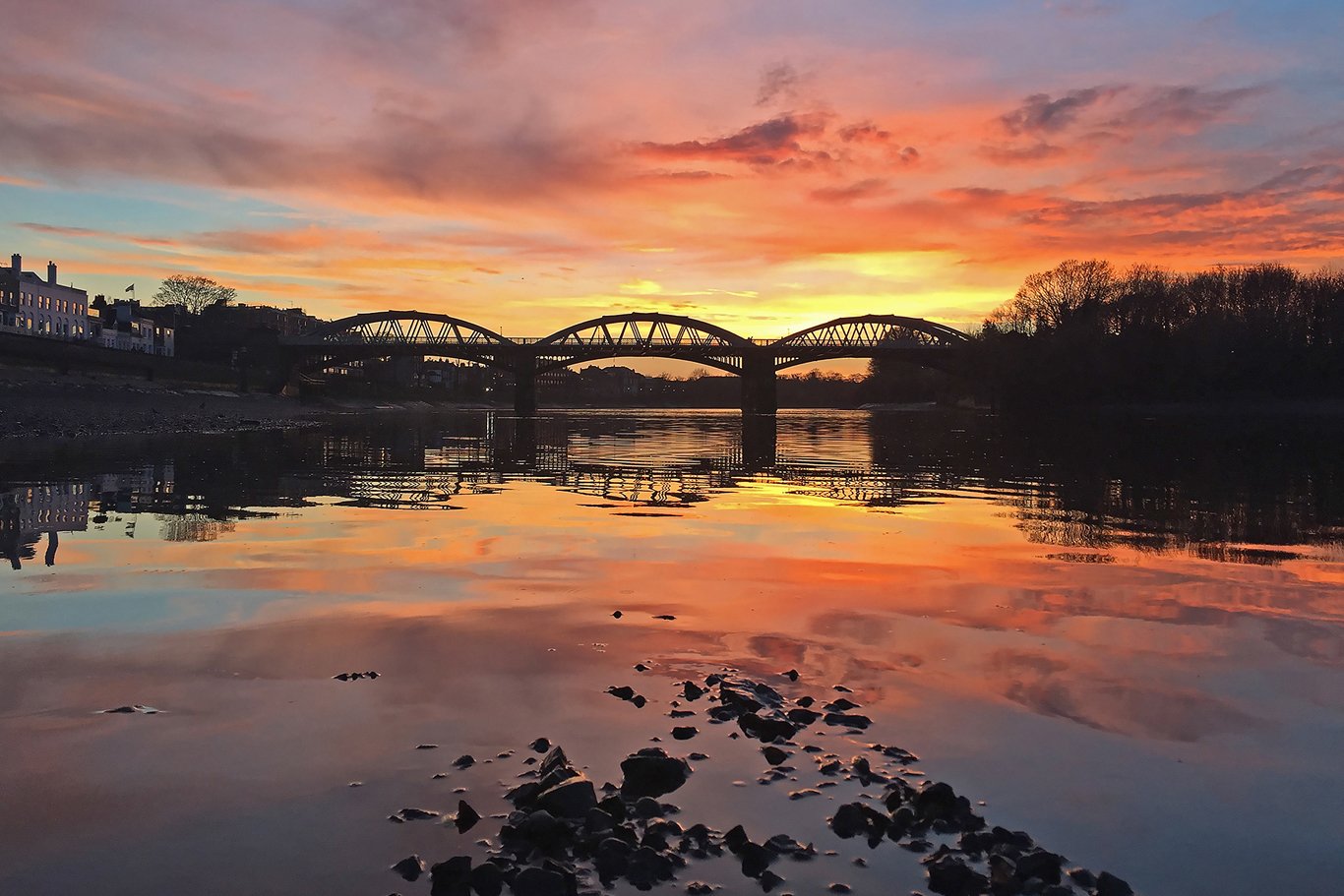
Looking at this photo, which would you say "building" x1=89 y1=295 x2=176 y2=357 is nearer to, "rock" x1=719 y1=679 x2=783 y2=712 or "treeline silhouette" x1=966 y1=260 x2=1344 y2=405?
"treeline silhouette" x1=966 y1=260 x2=1344 y2=405

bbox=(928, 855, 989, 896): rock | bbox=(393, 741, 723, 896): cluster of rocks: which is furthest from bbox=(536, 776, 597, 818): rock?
bbox=(928, 855, 989, 896): rock

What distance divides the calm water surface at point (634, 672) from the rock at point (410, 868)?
83mm

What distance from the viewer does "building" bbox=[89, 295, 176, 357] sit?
146375 mm

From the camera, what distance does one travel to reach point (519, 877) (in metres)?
5.06

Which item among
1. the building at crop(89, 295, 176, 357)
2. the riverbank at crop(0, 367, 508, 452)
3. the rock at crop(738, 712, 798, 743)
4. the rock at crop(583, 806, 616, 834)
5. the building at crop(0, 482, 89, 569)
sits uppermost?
the building at crop(89, 295, 176, 357)

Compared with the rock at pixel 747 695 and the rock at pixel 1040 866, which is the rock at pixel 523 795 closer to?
the rock at pixel 747 695

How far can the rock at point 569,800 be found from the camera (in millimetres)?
5745

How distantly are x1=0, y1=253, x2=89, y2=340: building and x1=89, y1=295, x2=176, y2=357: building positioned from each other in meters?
3.49

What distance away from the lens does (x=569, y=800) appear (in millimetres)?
5785

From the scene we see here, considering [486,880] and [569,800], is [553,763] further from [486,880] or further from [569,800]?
[486,880]

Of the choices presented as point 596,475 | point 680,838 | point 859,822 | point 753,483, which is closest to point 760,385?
point 596,475

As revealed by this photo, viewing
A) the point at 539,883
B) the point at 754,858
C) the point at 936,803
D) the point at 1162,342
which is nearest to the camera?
the point at 539,883

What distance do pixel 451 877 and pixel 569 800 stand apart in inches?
34.6

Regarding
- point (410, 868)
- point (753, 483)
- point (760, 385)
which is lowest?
point (410, 868)
